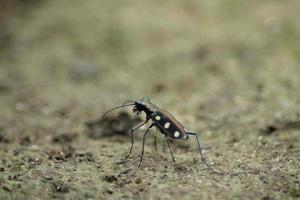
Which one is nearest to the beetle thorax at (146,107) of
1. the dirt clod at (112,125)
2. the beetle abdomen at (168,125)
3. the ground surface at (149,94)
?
the beetle abdomen at (168,125)

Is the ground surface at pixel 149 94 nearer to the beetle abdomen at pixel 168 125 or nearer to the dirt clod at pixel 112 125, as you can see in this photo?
the dirt clod at pixel 112 125

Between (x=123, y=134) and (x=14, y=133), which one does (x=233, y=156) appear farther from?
(x=14, y=133)

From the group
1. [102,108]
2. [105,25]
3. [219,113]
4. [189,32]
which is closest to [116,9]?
[105,25]

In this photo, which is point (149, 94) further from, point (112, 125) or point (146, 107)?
point (146, 107)

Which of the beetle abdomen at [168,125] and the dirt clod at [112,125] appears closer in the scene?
the beetle abdomen at [168,125]

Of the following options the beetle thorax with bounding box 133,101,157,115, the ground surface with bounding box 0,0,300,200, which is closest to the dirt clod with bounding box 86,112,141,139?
the ground surface with bounding box 0,0,300,200

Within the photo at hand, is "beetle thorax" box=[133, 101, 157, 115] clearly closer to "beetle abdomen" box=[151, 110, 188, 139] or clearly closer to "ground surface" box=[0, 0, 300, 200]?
"beetle abdomen" box=[151, 110, 188, 139]
